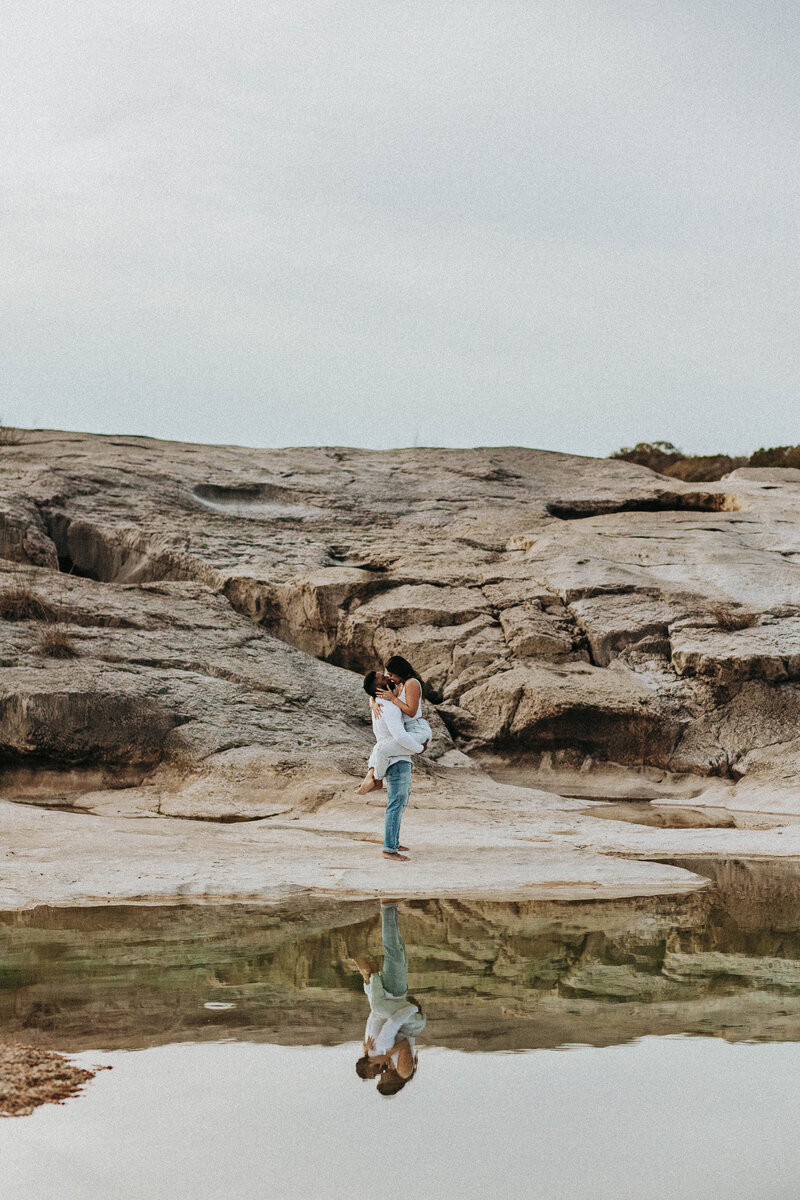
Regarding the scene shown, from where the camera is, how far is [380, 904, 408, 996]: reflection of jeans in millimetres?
5109

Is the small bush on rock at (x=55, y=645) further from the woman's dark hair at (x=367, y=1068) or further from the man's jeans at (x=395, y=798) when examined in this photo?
the woman's dark hair at (x=367, y=1068)

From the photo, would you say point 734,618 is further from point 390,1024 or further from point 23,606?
point 390,1024

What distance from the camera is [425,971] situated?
17.6 feet

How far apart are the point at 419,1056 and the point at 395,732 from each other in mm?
4647

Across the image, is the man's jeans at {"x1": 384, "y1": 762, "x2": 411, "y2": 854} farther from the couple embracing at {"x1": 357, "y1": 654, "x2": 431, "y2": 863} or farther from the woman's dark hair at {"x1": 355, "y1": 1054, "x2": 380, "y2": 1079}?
the woman's dark hair at {"x1": 355, "y1": 1054, "x2": 380, "y2": 1079}

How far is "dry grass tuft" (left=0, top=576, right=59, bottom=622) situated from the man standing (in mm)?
6074

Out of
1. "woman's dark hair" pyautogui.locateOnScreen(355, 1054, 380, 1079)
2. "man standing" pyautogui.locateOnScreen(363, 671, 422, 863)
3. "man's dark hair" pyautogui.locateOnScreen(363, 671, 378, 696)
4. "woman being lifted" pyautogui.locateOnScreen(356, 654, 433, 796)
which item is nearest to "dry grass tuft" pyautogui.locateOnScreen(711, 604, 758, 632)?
"woman being lifted" pyautogui.locateOnScreen(356, 654, 433, 796)

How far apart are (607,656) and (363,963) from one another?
10383mm

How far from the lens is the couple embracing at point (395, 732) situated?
8.67 metres

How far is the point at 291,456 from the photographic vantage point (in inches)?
852

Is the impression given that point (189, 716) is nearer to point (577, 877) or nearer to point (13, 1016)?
point (577, 877)

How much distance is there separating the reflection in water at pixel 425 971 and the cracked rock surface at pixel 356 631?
192cm

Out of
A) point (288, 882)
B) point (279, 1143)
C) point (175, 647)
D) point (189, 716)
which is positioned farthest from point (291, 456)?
point (279, 1143)

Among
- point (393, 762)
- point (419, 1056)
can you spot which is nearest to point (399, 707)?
point (393, 762)
